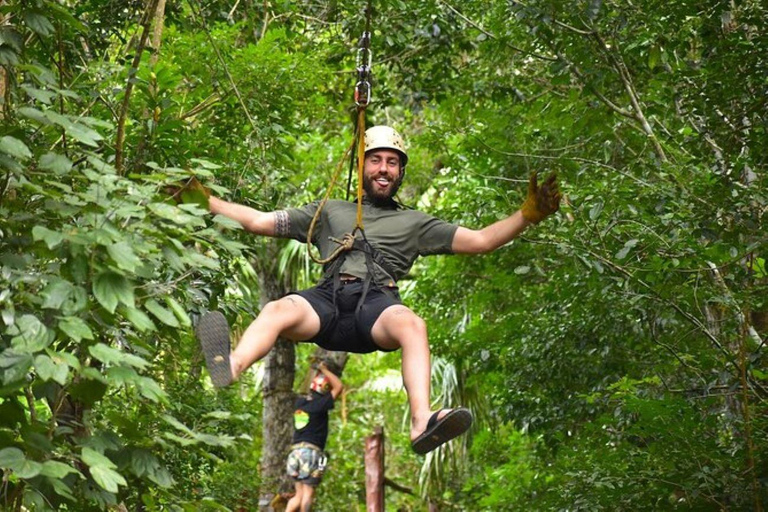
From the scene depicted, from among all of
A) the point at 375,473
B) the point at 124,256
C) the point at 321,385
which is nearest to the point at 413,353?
the point at 124,256

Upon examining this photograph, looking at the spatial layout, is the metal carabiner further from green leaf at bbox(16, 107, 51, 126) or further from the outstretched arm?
green leaf at bbox(16, 107, 51, 126)

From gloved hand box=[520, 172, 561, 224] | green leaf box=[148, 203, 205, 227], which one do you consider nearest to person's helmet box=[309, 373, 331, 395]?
gloved hand box=[520, 172, 561, 224]

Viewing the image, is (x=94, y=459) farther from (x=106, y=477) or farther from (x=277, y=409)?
(x=277, y=409)

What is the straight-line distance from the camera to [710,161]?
22.5ft

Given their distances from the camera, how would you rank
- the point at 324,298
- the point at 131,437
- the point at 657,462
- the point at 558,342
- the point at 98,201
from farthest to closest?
the point at 558,342
the point at 657,462
the point at 324,298
the point at 131,437
the point at 98,201

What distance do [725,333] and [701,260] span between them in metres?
0.89

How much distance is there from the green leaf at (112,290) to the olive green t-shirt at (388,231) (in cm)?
201

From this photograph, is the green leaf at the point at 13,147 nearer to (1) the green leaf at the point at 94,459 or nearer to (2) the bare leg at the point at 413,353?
(1) the green leaf at the point at 94,459

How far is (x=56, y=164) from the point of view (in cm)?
357

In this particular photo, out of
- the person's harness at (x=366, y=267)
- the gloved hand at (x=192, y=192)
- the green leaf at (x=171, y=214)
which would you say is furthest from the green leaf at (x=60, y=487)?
the person's harness at (x=366, y=267)

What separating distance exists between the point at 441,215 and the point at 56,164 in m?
7.20

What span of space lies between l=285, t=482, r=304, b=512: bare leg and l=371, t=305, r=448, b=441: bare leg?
7550 mm

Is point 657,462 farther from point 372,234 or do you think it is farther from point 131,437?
point 131,437

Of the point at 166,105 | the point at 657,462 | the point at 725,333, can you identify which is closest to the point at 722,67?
the point at 725,333
